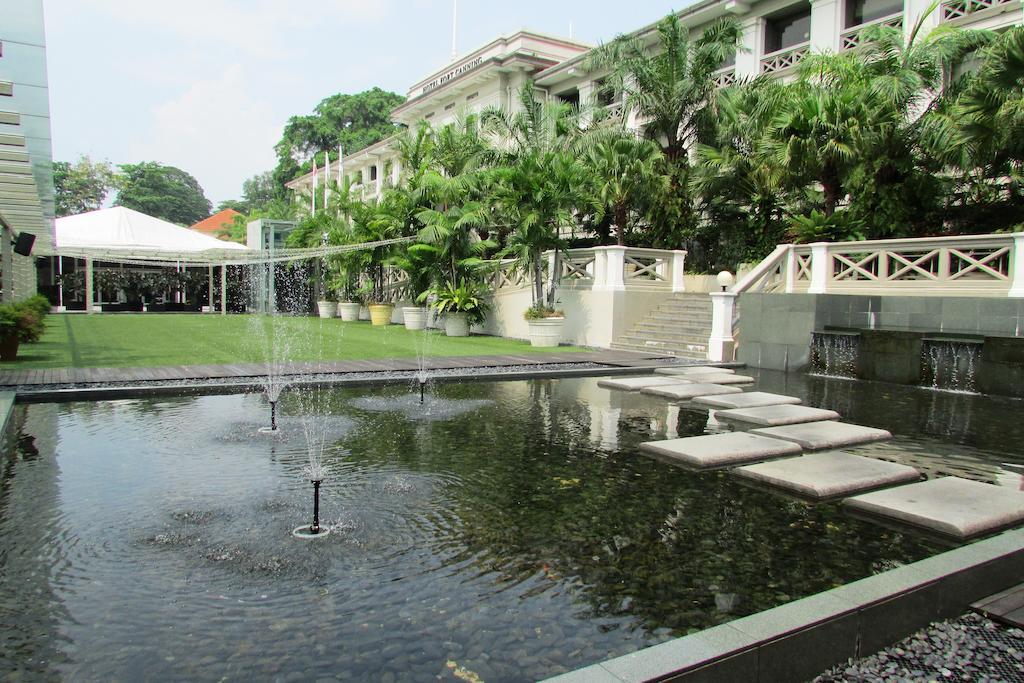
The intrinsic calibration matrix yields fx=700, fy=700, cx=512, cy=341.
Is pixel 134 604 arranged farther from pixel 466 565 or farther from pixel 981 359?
pixel 981 359

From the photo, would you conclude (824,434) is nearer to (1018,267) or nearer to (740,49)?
(1018,267)

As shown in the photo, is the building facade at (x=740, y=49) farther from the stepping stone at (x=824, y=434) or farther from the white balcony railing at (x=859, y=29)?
the stepping stone at (x=824, y=434)

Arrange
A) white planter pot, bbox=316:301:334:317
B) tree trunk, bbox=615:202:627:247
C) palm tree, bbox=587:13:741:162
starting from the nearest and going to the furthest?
1. palm tree, bbox=587:13:741:162
2. tree trunk, bbox=615:202:627:247
3. white planter pot, bbox=316:301:334:317

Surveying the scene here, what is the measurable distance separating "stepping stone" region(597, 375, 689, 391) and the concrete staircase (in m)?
4.28

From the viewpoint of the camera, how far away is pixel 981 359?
11.6 metres

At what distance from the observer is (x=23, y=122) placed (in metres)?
10.1

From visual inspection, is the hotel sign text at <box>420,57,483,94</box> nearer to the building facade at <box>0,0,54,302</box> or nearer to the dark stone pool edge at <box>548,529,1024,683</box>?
the building facade at <box>0,0,54,302</box>

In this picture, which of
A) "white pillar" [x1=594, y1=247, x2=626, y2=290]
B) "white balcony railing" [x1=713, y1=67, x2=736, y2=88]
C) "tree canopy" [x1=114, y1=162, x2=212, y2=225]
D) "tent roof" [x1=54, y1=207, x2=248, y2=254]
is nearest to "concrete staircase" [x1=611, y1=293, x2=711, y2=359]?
"white pillar" [x1=594, y1=247, x2=626, y2=290]

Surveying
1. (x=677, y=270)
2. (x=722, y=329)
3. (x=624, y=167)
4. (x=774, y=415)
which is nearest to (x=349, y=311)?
(x=624, y=167)

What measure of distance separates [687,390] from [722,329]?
538cm

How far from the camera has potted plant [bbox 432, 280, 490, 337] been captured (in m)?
20.9

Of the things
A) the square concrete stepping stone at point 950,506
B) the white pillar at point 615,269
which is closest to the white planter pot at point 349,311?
the white pillar at point 615,269

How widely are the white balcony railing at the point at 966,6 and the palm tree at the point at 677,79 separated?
507 centimetres

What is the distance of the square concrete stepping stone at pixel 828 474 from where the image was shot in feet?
17.6
